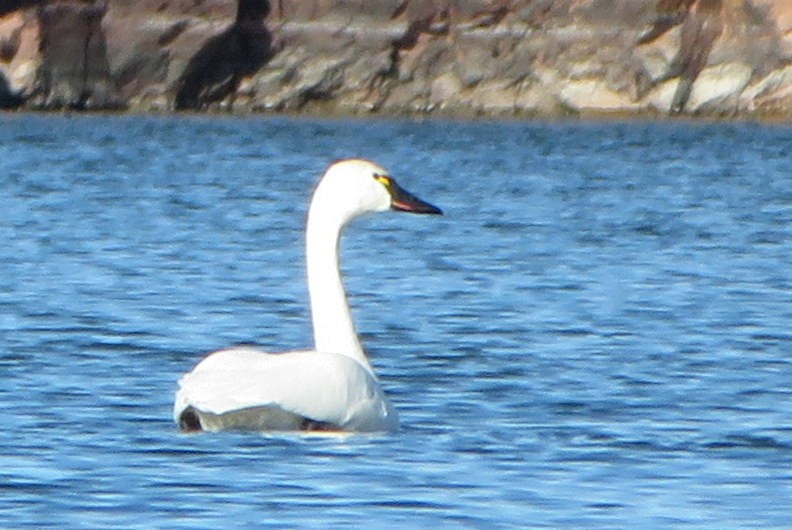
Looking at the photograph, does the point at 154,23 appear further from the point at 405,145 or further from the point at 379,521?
the point at 379,521

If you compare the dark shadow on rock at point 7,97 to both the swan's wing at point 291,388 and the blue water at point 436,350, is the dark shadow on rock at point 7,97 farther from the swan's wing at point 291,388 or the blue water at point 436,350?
the swan's wing at point 291,388

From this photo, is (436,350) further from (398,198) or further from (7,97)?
(7,97)

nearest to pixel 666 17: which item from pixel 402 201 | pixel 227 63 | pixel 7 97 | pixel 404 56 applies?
pixel 404 56

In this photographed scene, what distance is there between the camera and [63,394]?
10281mm

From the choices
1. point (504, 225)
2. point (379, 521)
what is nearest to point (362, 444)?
point (379, 521)

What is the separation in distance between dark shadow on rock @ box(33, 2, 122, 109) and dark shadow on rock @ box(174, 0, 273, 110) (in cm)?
193

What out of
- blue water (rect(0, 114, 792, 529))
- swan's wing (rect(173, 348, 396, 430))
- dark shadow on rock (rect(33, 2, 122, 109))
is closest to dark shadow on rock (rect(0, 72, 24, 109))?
dark shadow on rock (rect(33, 2, 122, 109))

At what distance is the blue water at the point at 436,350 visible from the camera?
776 centimetres

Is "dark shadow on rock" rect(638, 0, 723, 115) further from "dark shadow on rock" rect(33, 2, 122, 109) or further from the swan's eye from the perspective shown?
the swan's eye

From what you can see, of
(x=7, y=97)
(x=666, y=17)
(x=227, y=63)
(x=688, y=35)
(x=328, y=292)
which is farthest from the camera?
(x=227, y=63)

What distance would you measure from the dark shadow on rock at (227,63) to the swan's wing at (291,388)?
44.9 m

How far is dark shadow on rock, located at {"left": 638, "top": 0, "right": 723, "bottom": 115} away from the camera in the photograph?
51.8m

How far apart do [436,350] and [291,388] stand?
13.7ft

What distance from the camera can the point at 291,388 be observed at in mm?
8188
